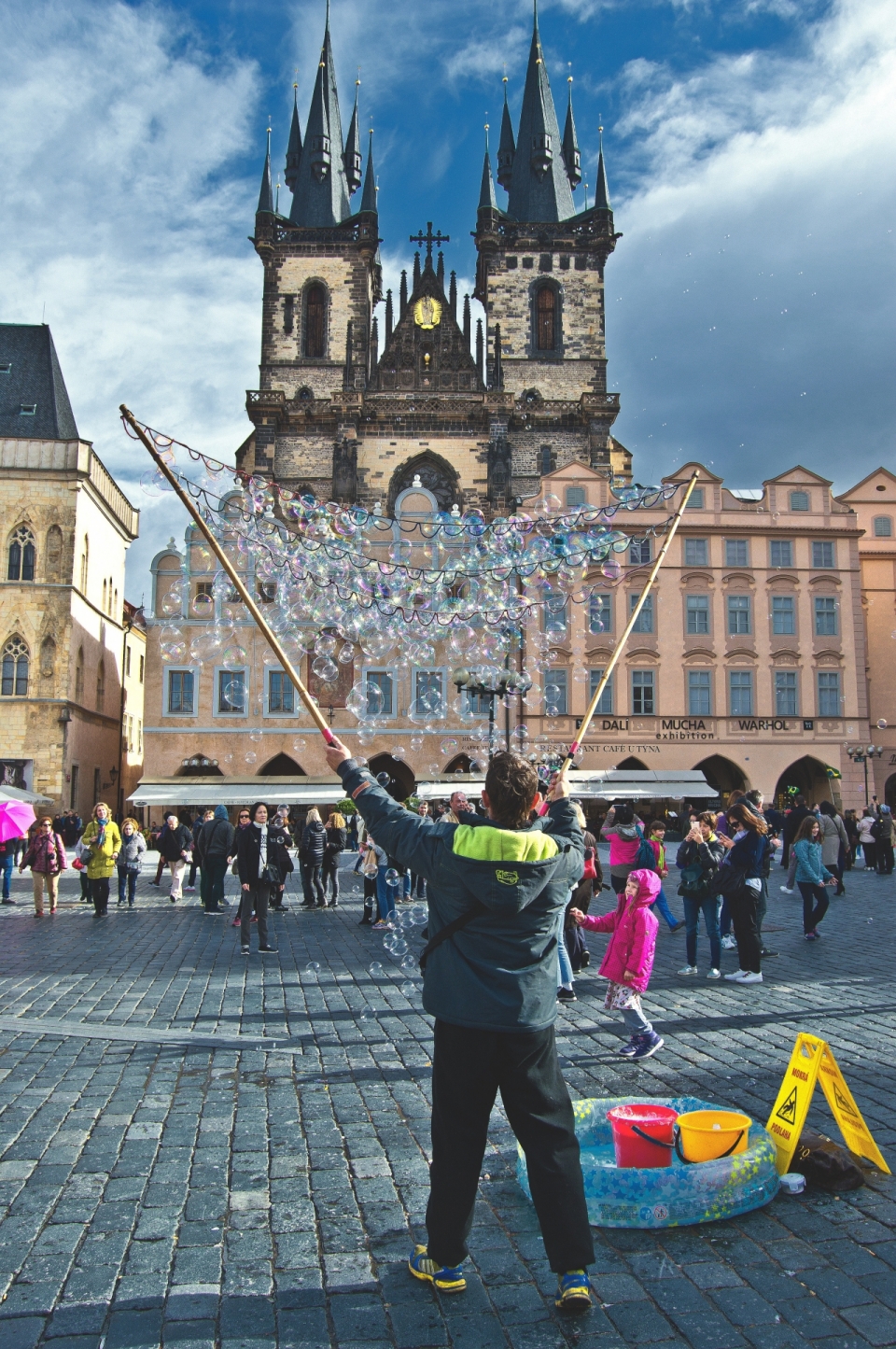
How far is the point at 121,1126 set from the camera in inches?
200

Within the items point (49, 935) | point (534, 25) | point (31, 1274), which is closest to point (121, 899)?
point (49, 935)

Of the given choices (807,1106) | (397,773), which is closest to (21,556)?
(397,773)

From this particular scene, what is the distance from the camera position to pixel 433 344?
4903 cm

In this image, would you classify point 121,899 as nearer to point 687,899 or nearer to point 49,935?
point 49,935

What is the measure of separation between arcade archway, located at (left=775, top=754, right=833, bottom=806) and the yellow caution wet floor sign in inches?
1273

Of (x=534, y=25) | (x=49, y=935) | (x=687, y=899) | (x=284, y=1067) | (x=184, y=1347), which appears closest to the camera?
(x=184, y=1347)

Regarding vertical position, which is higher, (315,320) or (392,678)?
(315,320)

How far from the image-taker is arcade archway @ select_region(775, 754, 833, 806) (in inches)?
1423

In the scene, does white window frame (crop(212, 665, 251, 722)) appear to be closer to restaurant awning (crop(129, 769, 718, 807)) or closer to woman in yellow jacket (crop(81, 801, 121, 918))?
restaurant awning (crop(129, 769, 718, 807))

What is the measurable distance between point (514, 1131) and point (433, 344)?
4879 cm

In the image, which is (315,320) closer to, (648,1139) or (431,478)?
(431,478)

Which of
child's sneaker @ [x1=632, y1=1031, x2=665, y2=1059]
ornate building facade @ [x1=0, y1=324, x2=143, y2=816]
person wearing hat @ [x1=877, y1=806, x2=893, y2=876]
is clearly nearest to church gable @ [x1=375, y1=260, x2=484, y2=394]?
ornate building facade @ [x1=0, y1=324, x2=143, y2=816]

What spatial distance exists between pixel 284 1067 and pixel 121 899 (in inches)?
448

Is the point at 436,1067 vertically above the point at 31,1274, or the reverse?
the point at 436,1067
